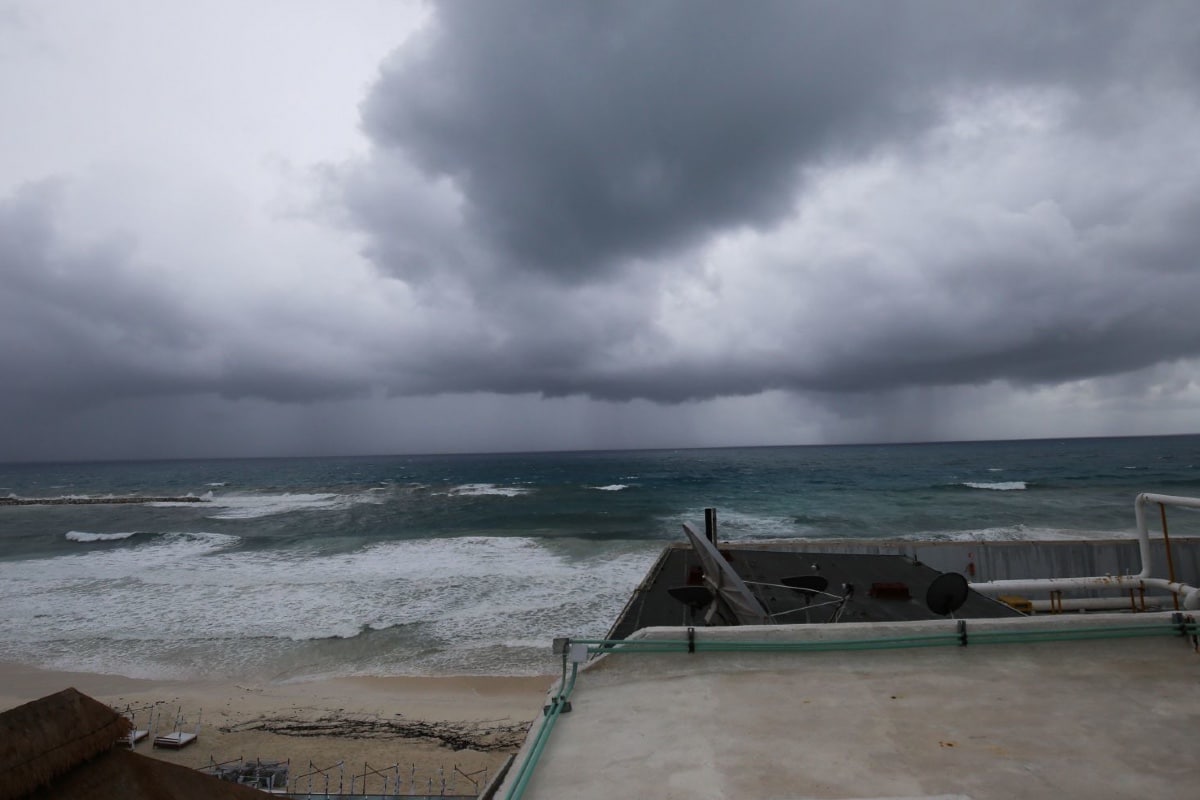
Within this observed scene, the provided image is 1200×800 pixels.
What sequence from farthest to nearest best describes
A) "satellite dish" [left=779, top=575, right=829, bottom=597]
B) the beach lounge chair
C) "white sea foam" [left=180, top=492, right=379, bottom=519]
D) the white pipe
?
1. "white sea foam" [left=180, top=492, right=379, bottom=519]
2. the white pipe
3. the beach lounge chair
4. "satellite dish" [left=779, top=575, right=829, bottom=597]

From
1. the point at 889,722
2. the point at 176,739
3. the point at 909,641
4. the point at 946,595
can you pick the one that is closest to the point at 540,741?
the point at 889,722

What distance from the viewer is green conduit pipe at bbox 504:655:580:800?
3.96 meters

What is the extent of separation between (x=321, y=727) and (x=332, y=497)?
77.6 meters

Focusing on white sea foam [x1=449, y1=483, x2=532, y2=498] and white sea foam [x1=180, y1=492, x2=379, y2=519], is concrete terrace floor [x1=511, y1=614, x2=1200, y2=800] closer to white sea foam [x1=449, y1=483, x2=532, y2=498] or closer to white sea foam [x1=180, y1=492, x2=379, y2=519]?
white sea foam [x1=180, y1=492, x2=379, y2=519]

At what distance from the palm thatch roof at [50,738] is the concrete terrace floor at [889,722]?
2583mm

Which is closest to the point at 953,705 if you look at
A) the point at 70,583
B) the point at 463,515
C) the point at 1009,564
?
the point at 1009,564

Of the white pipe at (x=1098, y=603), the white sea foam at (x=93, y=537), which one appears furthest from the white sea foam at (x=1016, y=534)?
the white sea foam at (x=93, y=537)

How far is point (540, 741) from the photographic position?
4621 millimetres

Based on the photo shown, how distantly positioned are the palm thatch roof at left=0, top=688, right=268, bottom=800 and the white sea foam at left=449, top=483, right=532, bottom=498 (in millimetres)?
79361

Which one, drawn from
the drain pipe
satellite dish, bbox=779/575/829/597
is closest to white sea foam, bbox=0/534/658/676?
the drain pipe

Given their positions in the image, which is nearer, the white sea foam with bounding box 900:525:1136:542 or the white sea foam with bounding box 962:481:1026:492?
the white sea foam with bounding box 900:525:1136:542

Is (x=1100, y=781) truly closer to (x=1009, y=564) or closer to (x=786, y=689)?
(x=786, y=689)

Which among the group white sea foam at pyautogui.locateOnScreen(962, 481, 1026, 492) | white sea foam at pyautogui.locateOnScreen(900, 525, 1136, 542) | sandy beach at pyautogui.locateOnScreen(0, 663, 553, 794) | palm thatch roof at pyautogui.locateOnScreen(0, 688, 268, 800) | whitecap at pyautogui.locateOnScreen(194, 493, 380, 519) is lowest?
white sea foam at pyautogui.locateOnScreen(900, 525, 1136, 542)

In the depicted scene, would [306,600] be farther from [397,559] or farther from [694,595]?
[694,595]
